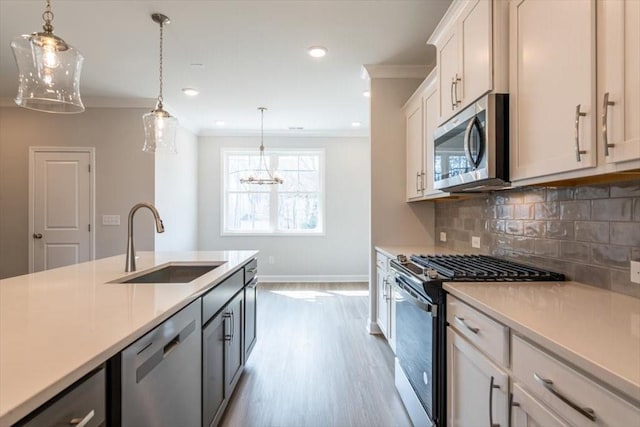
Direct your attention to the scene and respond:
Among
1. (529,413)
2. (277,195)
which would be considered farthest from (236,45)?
(277,195)

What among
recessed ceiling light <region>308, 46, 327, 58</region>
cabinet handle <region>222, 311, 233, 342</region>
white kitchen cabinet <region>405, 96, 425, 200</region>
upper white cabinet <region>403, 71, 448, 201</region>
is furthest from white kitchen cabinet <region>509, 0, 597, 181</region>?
recessed ceiling light <region>308, 46, 327, 58</region>

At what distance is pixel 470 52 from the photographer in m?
1.91

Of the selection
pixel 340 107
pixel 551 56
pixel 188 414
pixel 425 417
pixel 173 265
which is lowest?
pixel 425 417

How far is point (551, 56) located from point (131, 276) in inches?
89.3

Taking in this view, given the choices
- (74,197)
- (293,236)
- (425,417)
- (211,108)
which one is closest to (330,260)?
(293,236)

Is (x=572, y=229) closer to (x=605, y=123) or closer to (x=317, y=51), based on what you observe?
(x=605, y=123)

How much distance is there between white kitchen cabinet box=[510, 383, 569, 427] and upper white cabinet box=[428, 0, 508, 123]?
1317mm

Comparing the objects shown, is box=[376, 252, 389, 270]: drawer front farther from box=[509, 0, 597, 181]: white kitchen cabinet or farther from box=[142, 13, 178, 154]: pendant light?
box=[142, 13, 178, 154]: pendant light

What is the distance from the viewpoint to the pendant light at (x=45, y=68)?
1.73 metres

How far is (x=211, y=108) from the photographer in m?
5.09

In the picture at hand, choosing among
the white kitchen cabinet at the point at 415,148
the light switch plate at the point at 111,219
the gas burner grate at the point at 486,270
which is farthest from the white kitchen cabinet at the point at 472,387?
the light switch plate at the point at 111,219

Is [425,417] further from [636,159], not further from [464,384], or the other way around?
[636,159]

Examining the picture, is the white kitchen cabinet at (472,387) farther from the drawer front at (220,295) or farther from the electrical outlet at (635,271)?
the drawer front at (220,295)

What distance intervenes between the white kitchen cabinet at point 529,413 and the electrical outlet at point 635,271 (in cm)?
69
